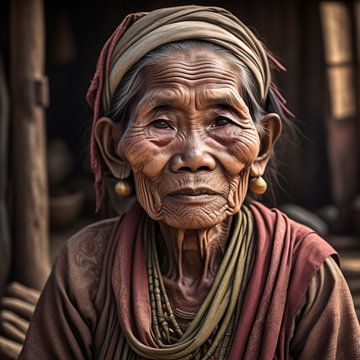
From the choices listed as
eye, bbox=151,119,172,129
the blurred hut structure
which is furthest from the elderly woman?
the blurred hut structure

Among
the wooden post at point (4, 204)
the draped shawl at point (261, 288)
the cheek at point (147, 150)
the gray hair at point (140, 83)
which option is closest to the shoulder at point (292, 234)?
the draped shawl at point (261, 288)

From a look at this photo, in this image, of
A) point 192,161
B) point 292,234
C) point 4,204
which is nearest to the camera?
point 192,161

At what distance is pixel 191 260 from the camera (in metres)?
2.65

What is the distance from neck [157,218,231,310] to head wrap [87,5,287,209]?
496mm

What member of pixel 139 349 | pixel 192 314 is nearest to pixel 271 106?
pixel 192 314

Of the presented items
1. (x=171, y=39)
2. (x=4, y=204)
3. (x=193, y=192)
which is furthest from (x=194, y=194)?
(x=4, y=204)

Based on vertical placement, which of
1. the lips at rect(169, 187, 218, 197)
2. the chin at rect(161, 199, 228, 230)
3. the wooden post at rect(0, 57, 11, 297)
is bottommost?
the wooden post at rect(0, 57, 11, 297)

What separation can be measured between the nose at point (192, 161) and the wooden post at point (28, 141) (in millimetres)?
3334

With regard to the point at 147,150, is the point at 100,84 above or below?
above

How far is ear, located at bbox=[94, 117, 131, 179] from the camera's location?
8.51 feet

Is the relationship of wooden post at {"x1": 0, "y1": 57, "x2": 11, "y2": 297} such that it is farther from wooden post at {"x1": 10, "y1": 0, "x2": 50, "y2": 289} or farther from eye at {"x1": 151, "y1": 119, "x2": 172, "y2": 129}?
eye at {"x1": 151, "y1": 119, "x2": 172, "y2": 129}

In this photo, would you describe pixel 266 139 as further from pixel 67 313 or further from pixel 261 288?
pixel 67 313

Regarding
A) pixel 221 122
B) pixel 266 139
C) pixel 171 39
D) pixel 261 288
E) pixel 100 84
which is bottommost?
pixel 261 288

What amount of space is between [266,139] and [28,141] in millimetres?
3314
